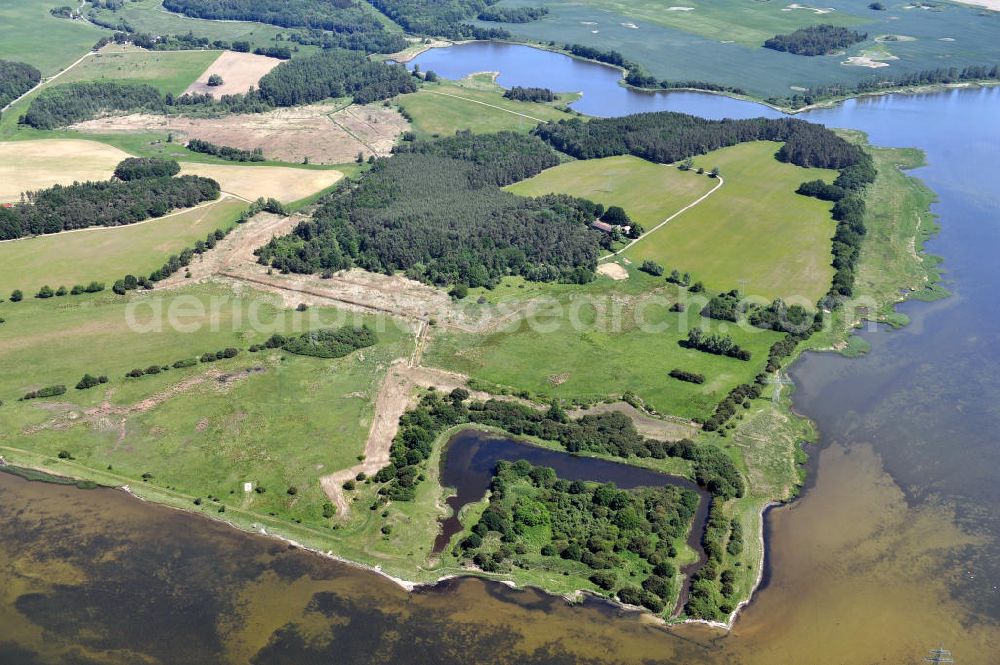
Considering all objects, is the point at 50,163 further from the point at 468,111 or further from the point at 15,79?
the point at 468,111

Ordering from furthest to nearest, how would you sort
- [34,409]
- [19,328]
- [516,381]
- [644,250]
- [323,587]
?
[644,250]
[19,328]
[516,381]
[34,409]
[323,587]

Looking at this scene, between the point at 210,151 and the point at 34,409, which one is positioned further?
the point at 210,151

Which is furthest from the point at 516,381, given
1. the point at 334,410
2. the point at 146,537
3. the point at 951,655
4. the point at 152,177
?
the point at 152,177

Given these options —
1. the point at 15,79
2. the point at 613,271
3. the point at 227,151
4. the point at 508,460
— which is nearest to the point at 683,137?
the point at 613,271

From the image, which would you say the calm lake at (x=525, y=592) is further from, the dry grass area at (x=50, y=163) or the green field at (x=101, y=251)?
the dry grass area at (x=50, y=163)

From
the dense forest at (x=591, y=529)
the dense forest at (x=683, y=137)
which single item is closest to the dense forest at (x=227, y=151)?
the dense forest at (x=683, y=137)

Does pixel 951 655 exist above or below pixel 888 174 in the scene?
below

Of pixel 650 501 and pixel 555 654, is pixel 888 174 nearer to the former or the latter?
pixel 650 501
